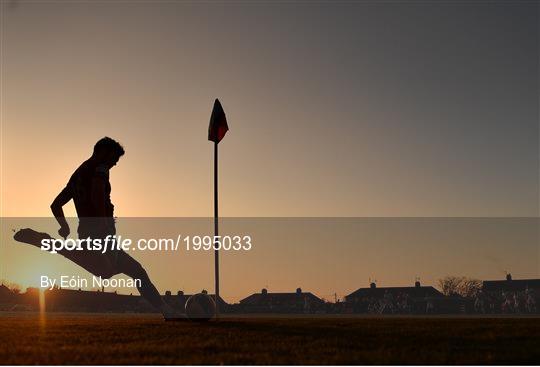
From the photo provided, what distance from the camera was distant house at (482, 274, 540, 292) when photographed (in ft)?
466

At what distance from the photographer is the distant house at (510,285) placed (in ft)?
466

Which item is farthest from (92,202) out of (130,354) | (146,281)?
(130,354)

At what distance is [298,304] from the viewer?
131500 mm

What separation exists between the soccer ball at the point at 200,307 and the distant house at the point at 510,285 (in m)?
140

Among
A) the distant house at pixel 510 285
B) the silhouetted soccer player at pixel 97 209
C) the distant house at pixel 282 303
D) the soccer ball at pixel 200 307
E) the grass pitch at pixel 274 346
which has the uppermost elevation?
the silhouetted soccer player at pixel 97 209

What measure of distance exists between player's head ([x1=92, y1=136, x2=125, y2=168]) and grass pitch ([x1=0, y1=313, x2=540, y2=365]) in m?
3.38

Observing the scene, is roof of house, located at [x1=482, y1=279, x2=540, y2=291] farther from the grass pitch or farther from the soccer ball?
the grass pitch

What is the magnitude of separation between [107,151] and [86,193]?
858mm

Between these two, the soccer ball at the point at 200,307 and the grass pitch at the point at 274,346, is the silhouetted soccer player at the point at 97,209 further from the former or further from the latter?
the grass pitch at the point at 274,346

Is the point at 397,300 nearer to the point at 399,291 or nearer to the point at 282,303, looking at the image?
the point at 399,291

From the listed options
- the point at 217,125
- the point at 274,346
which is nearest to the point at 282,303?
the point at 217,125

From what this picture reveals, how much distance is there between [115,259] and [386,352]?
6308 millimetres

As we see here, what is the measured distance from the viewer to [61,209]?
37.1 ft

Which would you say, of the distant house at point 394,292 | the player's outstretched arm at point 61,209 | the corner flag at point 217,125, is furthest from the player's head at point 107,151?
the distant house at point 394,292
